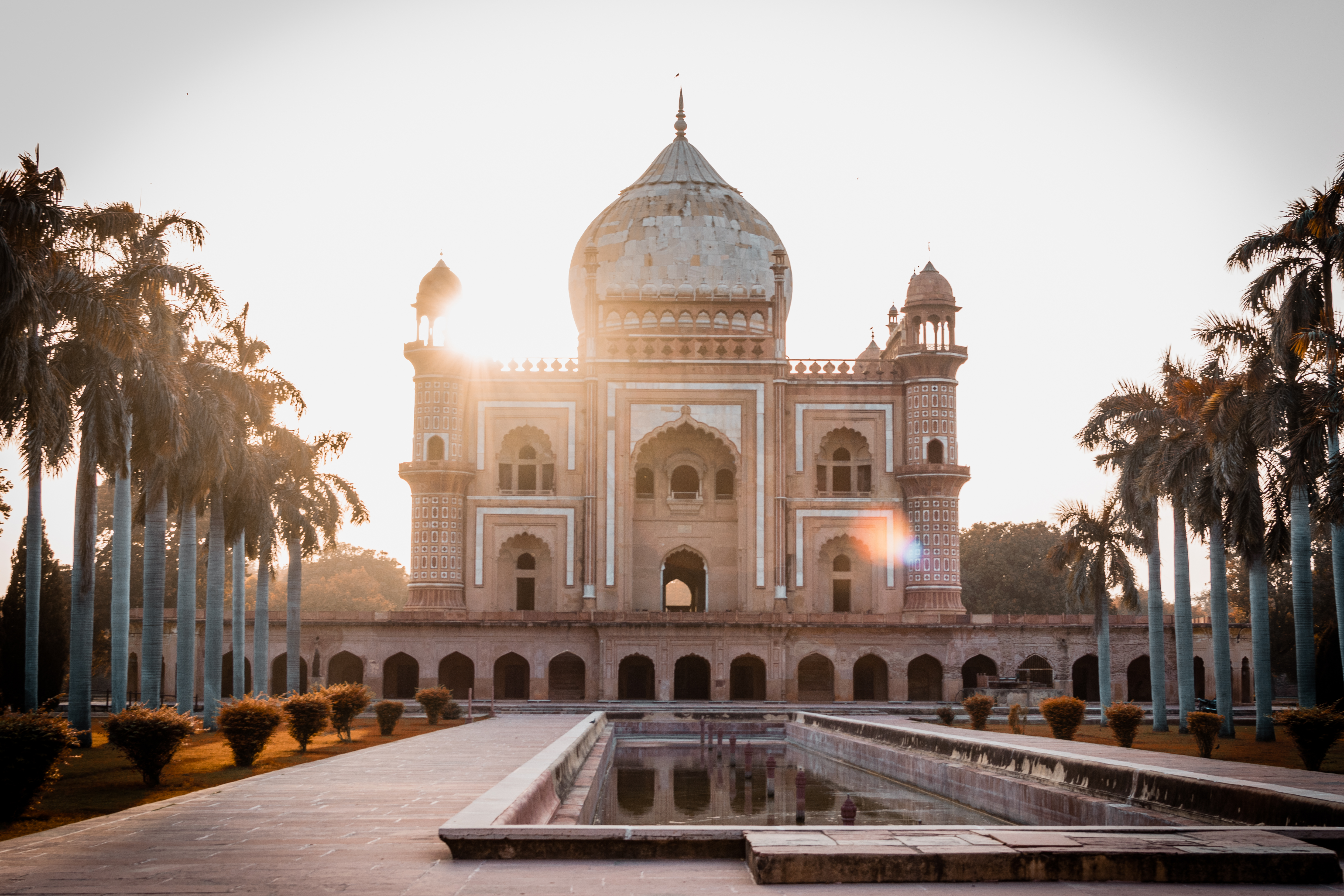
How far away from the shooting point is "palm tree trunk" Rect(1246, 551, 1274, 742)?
71.2ft

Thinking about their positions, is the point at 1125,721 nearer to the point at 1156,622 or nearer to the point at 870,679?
the point at 1156,622

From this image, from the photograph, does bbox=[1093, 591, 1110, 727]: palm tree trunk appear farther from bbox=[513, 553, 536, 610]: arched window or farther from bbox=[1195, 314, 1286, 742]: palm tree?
bbox=[513, 553, 536, 610]: arched window

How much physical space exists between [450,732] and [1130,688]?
2676cm

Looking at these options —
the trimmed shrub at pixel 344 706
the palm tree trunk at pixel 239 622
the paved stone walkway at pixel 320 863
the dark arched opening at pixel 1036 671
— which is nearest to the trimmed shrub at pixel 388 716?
the trimmed shrub at pixel 344 706

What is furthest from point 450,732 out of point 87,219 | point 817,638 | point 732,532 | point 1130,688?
point 1130,688

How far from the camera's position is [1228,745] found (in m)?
21.3

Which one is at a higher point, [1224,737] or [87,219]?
[87,219]

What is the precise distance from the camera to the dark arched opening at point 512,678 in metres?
38.8

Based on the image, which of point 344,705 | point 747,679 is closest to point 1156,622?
point 747,679

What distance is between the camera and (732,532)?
4134 cm

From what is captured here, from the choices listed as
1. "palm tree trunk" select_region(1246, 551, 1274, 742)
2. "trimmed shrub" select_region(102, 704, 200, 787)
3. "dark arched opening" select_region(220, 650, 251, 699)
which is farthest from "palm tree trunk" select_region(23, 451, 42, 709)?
"palm tree trunk" select_region(1246, 551, 1274, 742)

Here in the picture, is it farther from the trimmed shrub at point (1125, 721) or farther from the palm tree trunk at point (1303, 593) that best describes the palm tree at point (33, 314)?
the palm tree trunk at point (1303, 593)

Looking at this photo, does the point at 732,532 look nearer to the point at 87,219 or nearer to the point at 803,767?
the point at 803,767

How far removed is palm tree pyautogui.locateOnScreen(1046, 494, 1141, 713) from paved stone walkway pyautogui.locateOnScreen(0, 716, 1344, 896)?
21579 mm
